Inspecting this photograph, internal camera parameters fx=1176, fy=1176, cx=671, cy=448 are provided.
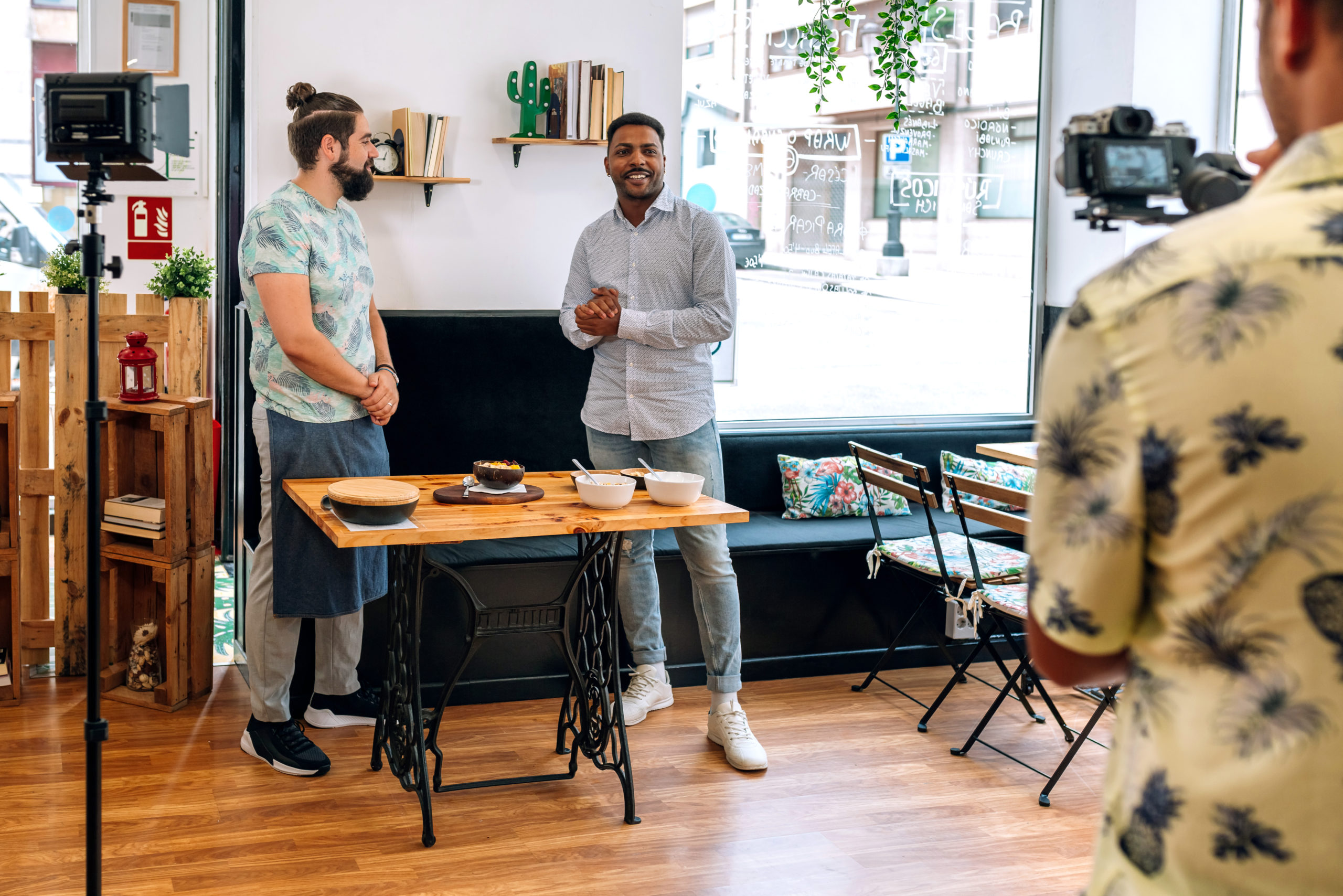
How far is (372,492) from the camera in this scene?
2678mm

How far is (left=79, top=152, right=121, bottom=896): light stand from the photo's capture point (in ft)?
7.12

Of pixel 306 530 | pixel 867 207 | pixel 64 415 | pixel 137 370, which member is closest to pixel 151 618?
pixel 64 415

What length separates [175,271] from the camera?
3996 millimetres

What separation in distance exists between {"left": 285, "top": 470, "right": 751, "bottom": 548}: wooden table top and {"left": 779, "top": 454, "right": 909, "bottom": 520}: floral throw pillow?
156 cm

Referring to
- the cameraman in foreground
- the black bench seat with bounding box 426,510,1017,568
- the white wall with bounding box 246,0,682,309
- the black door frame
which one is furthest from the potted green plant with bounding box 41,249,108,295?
the cameraman in foreground

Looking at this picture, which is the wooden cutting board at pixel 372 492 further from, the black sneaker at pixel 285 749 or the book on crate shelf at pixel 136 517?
the book on crate shelf at pixel 136 517

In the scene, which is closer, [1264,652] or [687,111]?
[1264,652]

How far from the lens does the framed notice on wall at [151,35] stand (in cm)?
512

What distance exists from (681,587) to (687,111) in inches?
76.6

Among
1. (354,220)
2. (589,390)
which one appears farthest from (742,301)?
(354,220)

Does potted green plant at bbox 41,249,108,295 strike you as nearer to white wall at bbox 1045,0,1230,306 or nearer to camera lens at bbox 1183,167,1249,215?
camera lens at bbox 1183,167,1249,215

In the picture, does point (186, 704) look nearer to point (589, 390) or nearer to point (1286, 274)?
point (589, 390)

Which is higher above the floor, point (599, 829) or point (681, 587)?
point (681, 587)

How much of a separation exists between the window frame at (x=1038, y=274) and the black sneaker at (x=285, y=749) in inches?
104
